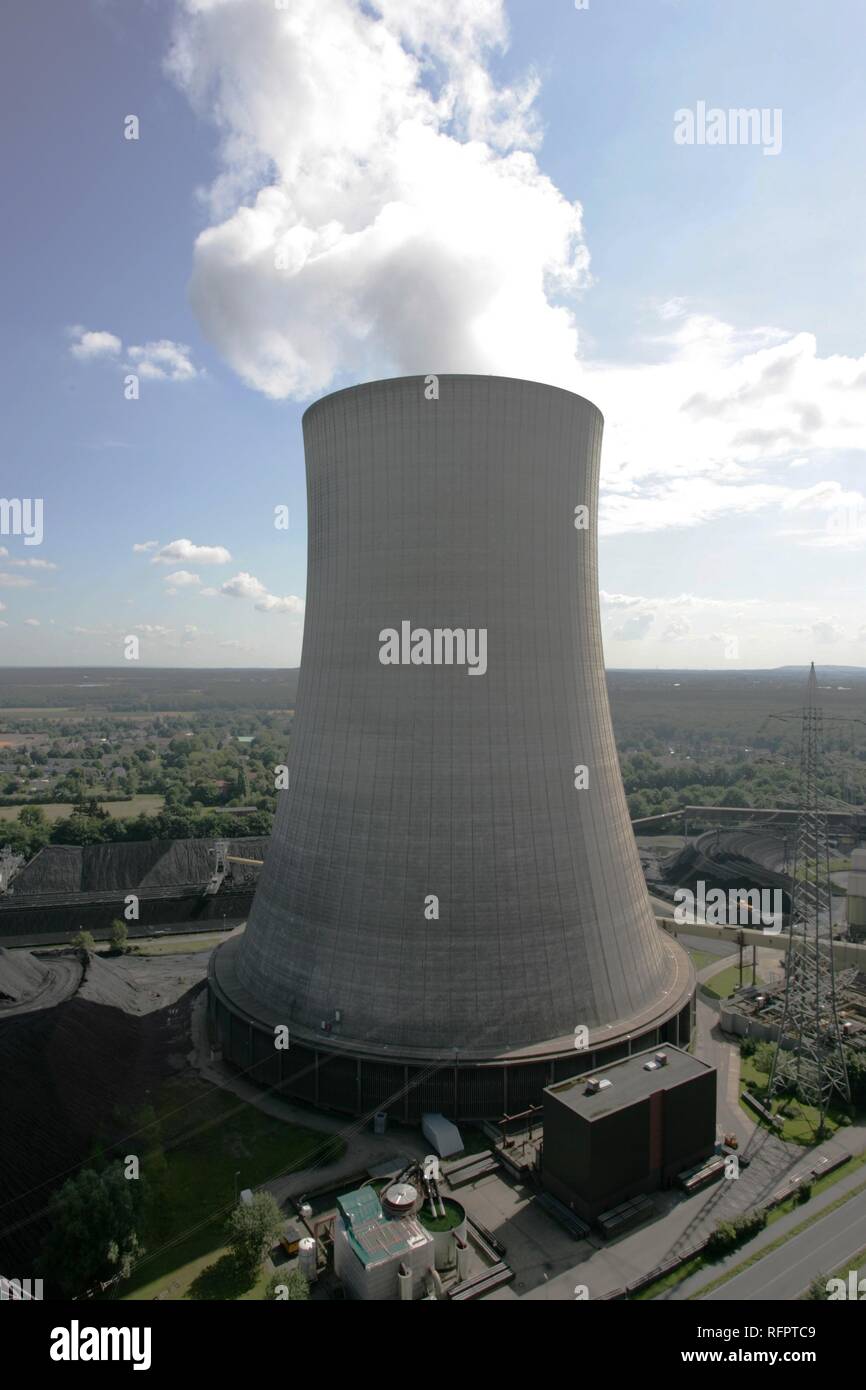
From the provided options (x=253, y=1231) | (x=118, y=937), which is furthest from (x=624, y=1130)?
(x=118, y=937)

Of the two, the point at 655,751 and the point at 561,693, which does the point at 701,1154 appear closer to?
the point at 561,693

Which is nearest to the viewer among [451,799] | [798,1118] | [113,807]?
[451,799]

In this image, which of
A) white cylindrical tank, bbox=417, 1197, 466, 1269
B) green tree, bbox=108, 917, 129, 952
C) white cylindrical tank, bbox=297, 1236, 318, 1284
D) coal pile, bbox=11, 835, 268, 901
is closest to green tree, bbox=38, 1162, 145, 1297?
white cylindrical tank, bbox=297, 1236, 318, 1284

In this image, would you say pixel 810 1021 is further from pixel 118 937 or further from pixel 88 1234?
pixel 118 937

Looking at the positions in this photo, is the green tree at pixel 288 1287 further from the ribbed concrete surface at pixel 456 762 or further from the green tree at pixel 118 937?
the green tree at pixel 118 937

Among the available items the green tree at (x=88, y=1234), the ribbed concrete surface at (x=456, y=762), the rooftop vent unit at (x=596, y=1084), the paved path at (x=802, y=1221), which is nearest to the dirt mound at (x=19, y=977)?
the ribbed concrete surface at (x=456, y=762)

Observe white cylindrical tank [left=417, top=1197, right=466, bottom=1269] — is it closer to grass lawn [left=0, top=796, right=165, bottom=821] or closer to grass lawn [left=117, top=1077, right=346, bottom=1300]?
grass lawn [left=117, top=1077, right=346, bottom=1300]
